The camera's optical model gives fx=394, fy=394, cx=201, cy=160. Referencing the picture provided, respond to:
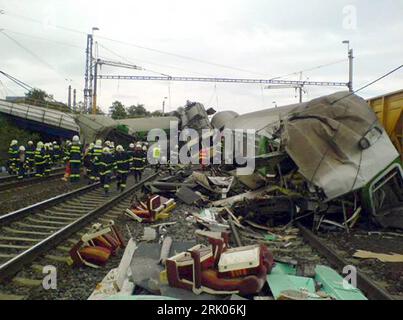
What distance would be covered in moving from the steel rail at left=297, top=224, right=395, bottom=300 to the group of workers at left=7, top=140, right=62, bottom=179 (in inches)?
458

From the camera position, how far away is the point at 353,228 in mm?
7238

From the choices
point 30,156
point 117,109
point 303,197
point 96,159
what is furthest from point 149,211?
point 117,109

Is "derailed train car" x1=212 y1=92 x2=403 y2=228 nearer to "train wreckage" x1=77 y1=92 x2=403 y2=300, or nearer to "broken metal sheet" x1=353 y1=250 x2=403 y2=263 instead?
"train wreckage" x1=77 y1=92 x2=403 y2=300

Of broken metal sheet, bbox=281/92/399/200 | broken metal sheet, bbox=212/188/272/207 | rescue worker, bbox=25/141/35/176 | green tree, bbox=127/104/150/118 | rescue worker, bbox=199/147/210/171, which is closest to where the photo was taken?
broken metal sheet, bbox=281/92/399/200

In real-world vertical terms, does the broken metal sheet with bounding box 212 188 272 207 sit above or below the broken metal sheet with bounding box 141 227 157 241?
above

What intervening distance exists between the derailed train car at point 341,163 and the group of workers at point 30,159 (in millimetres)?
10853

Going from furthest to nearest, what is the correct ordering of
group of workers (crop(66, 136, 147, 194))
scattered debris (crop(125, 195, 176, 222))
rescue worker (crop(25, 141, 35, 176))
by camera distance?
rescue worker (crop(25, 141, 35, 176)) → group of workers (crop(66, 136, 147, 194)) → scattered debris (crop(125, 195, 176, 222))

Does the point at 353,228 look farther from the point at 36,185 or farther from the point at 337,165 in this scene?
the point at 36,185

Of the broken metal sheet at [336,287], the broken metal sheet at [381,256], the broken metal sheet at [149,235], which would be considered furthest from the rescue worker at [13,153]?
the broken metal sheet at [336,287]

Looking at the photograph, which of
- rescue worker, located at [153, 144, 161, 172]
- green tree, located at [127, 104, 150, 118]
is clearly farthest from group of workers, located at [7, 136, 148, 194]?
green tree, located at [127, 104, 150, 118]

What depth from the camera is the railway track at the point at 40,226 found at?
5.25 meters

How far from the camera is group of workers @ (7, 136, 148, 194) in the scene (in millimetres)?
12289

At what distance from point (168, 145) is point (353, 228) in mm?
15092

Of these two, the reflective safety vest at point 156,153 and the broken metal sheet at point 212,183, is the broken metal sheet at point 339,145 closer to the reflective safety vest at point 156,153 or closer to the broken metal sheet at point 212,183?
the broken metal sheet at point 212,183
